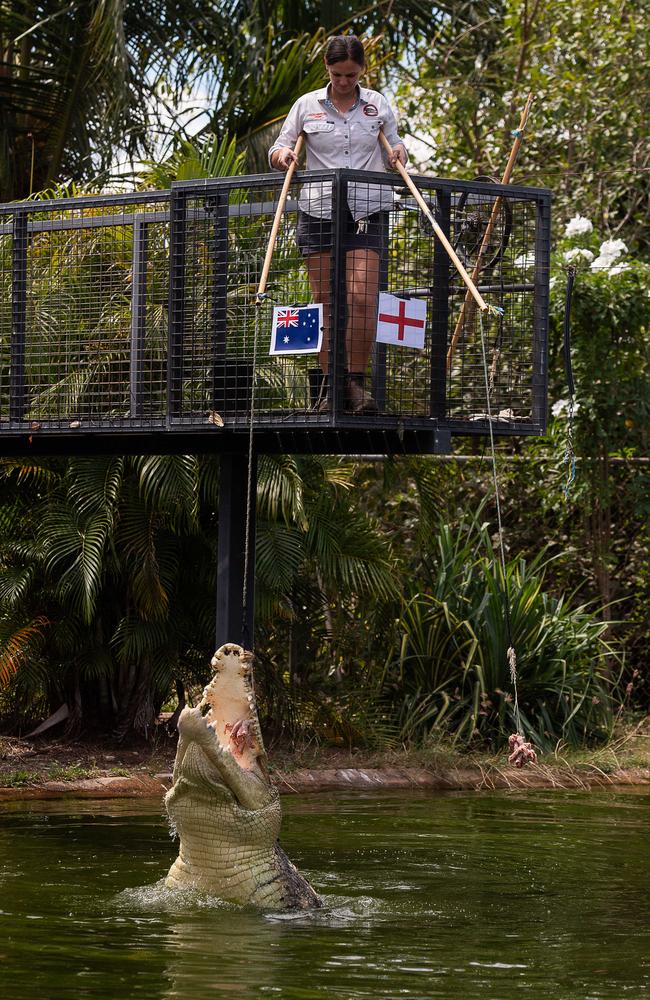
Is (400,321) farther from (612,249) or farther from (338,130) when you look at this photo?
(612,249)

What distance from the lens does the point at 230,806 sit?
648 cm

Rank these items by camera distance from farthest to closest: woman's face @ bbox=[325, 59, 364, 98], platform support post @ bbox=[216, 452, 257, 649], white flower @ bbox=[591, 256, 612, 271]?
white flower @ bbox=[591, 256, 612, 271] < platform support post @ bbox=[216, 452, 257, 649] < woman's face @ bbox=[325, 59, 364, 98]

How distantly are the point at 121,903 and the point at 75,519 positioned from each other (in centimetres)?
506

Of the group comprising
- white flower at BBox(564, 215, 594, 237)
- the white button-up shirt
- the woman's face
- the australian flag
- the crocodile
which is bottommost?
the crocodile

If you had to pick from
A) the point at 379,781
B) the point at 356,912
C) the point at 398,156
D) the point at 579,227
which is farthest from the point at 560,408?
the point at 356,912

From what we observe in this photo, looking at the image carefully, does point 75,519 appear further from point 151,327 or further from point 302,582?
point 151,327

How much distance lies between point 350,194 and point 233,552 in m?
2.15

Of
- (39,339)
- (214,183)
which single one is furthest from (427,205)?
(39,339)

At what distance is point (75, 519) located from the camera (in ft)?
37.3

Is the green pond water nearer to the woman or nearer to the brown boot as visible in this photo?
the brown boot

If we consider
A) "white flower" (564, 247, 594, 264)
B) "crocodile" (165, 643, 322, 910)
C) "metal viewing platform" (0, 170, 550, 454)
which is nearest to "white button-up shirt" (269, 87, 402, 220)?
"metal viewing platform" (0, 170, 550, 454)

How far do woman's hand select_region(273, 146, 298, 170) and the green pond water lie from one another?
3.69 meters

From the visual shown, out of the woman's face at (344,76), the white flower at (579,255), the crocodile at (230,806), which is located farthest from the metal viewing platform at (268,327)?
the white flower at (579,255)

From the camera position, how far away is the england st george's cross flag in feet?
24.1
